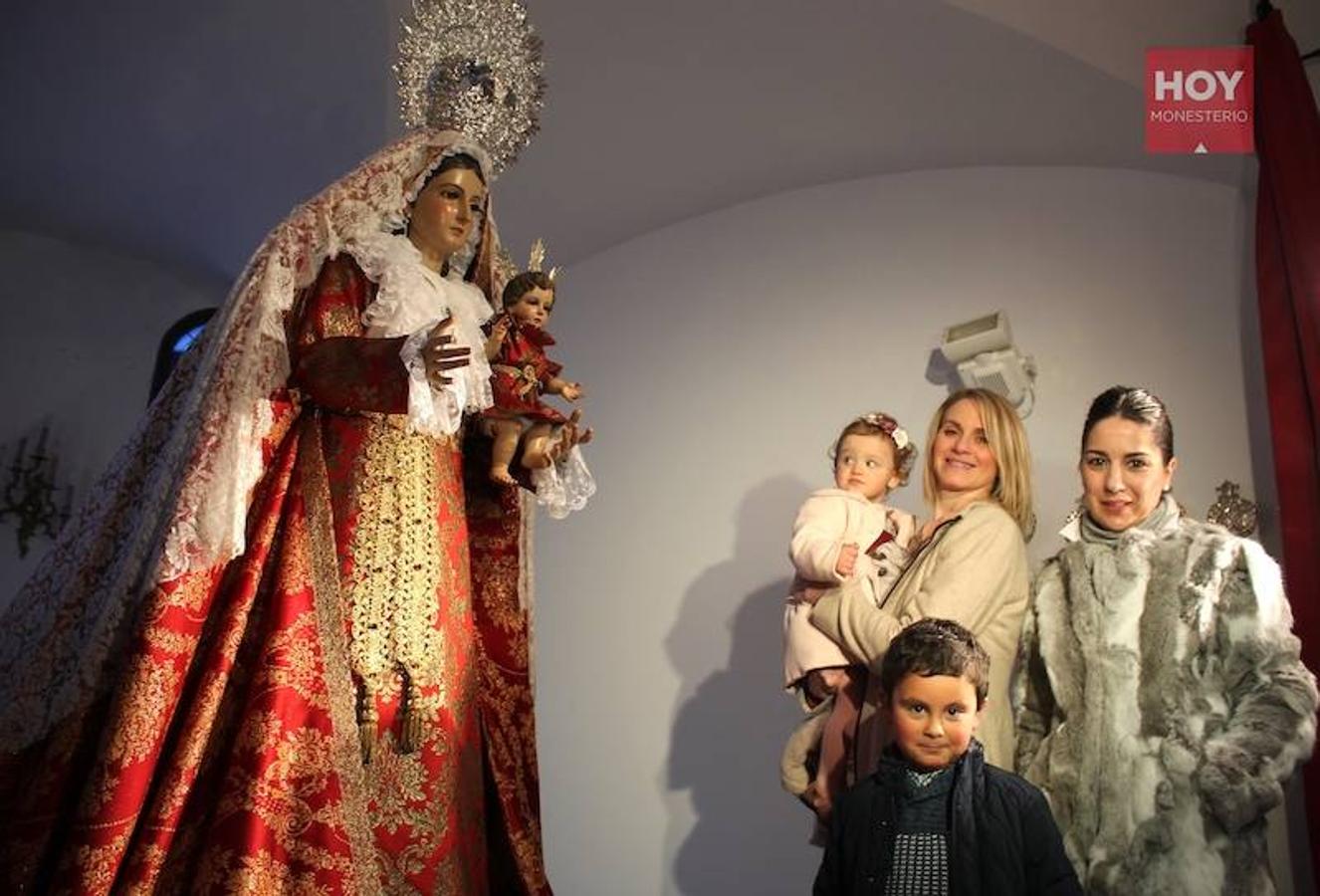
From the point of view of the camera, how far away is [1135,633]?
2.54 meters

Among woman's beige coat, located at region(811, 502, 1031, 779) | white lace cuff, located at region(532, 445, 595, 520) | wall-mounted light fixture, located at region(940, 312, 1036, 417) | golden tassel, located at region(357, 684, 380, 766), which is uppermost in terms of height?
wall-mounted light fixture, located at region(940, 312, 1036, 417)

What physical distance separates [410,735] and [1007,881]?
113 cm

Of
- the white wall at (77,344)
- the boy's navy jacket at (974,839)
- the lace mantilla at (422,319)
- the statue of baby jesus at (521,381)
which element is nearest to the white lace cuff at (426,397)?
the lace mantilla at (422,319)

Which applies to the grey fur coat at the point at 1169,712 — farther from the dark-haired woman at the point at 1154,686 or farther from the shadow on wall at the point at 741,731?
the shadow on wall at the point at 741,731

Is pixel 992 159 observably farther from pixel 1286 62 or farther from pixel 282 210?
pixel 282 210

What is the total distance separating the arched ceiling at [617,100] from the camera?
3.68 m

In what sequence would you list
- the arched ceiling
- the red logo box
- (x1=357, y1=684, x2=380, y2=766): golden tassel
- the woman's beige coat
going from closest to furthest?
(x1=357, y1=684, x2=380, y2=766): golden tassel < the woman's beige coat < the red logo box < the arched ceiling

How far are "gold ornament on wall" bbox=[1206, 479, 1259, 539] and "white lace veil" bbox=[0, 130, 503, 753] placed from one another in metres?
2.25

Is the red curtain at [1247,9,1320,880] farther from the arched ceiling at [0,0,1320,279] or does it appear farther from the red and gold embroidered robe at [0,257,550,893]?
the red and gold embroidered robe at [0,257,550,893]

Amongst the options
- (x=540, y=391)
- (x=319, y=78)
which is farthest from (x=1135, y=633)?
(x=319, y=78)

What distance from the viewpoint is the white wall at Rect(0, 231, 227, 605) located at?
5.20 meters

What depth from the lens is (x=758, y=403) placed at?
14.6 feet

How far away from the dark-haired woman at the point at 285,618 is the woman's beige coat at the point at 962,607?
0.78 metres

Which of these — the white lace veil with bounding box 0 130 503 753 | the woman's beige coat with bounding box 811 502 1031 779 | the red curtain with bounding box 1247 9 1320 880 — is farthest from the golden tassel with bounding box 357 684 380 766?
the red curtain with bounding box 1247 9 1320 880
